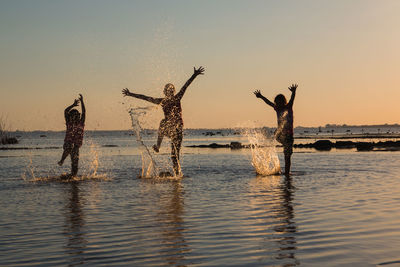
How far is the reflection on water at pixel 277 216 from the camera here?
19.0ft

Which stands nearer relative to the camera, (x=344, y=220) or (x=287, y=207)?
(x=344, y=220)

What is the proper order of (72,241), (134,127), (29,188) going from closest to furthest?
(72,241), (29,188), (134,127)

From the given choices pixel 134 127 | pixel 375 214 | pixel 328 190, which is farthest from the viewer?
pixel 134 127

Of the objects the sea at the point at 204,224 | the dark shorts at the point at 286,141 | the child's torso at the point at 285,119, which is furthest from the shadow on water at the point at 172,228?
the child's torso at the point at 285,119

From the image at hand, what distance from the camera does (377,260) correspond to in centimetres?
538

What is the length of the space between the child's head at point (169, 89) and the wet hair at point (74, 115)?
3158 mm

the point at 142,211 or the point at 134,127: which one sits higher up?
the point at 134,127

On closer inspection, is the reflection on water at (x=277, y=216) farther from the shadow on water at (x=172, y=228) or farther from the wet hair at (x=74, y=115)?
the wet hair at (x=74, y=115)

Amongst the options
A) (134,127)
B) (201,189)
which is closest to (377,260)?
(201,189)

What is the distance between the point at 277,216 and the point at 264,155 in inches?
368

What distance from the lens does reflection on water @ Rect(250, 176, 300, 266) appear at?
5.80m

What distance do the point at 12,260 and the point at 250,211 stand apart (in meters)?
4.42

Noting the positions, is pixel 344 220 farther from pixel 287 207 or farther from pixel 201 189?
pixel 201 189

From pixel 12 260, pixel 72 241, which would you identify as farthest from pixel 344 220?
pixel 12 260
